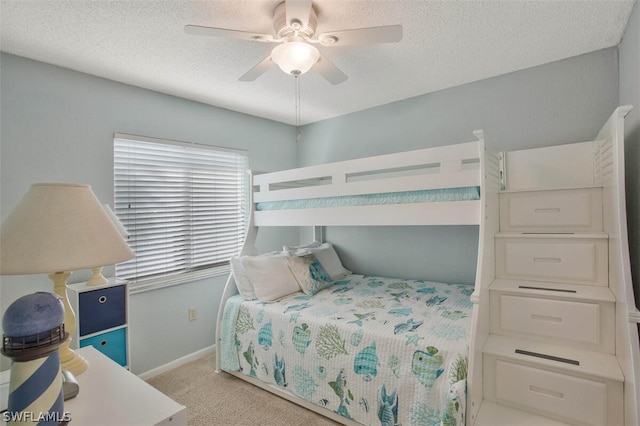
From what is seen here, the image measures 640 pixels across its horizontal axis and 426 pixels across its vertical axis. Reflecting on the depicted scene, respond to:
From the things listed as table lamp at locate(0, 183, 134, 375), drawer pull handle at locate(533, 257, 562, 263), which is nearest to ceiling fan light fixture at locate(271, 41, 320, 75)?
table lamp at locate(0, 183, 134, 375)

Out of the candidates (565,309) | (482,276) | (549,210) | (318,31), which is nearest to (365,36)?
(318,31)

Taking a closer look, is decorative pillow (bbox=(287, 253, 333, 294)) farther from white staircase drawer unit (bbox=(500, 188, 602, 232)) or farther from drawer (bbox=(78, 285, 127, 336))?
white staircase drawer unit (bbox=(500, 188, 602, 232))

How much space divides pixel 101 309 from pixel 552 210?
9.76 feet

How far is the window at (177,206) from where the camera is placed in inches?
102

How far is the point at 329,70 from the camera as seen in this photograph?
6.11 ft

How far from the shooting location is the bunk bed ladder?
1.47 m

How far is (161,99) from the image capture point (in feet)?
9.11

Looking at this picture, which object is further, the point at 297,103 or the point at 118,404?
the point at 297,103

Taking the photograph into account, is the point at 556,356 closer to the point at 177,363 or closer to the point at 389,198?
the point at 389,198

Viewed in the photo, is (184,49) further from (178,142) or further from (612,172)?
(612,172)

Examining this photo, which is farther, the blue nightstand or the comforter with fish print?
the blue nightstand

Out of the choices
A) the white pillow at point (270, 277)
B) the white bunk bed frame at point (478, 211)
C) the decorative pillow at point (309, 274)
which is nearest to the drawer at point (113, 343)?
the white bunk bed frame at point (478, 211)

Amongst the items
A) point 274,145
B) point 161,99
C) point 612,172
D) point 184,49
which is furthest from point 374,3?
point 274,145

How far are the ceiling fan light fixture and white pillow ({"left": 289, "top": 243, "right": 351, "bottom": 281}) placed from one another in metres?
1.82
